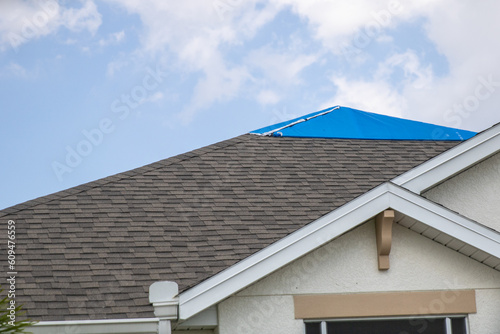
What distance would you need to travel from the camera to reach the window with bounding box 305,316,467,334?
7.94 m

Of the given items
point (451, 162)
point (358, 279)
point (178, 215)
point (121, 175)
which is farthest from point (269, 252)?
point (121, 175)

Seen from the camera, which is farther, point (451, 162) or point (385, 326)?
point (451, 162)

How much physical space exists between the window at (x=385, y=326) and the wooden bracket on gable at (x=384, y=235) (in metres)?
0.58

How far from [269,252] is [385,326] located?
1555 millimetres

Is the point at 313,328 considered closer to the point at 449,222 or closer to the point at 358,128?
the point at 449,222

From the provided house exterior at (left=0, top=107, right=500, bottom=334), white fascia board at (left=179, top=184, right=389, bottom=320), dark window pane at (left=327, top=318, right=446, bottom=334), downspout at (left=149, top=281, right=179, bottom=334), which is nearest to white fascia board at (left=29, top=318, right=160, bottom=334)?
house exterior at (left=0, top=107, right=500, bottom=334)

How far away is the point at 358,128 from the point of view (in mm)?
12766

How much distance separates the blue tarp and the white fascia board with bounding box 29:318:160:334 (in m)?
5.78

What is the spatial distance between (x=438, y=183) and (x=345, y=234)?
2021mm

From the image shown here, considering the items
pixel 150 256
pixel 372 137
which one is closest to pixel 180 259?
pixel 150 256

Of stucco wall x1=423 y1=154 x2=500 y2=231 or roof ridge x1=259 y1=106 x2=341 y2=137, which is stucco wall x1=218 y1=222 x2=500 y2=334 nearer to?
stucco wall x1=423 y1=154 x2=500 y2=231

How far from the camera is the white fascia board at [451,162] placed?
9047mm

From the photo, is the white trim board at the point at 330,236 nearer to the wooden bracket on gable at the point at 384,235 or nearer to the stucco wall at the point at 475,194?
the wooden bracket on gable at the point at 384,235

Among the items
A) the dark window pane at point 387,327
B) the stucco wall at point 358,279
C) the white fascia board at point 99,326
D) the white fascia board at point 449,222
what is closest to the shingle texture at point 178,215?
the white fascia board at point 99,326
